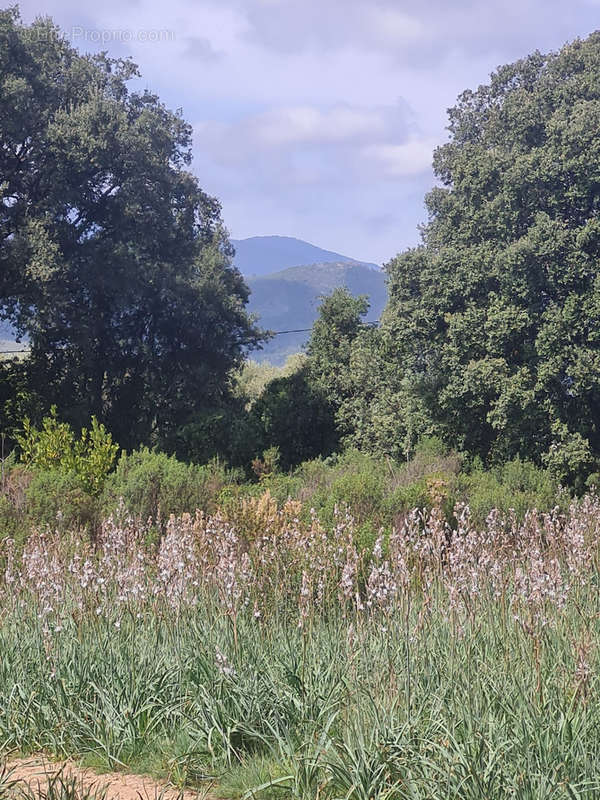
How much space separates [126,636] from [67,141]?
60.1ft

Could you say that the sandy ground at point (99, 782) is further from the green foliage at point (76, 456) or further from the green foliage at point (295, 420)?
the green foliage at point (295, 420)

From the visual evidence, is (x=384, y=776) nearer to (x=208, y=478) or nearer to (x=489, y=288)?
(x=208, y=478)

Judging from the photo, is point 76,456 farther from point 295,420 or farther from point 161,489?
point 295,420

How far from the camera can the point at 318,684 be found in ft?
14.3

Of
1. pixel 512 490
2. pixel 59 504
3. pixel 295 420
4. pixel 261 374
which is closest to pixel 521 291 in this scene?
pixel 512 490

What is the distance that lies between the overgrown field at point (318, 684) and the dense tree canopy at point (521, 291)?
37.3 feet

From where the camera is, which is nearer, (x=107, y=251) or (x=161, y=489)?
(x=161, y=489)

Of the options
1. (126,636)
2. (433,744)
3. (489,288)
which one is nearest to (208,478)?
(489,288)

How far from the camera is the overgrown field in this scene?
3547 millimetres

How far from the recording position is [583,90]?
17.9 metres

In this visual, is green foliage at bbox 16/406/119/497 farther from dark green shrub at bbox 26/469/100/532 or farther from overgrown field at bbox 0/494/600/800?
overgrown field at bbox 0/494/600/800

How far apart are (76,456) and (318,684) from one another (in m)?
11.8

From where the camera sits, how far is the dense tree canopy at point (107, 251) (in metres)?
20.9

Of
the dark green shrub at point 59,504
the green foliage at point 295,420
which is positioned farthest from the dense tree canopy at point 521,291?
the dark green shrub at point 59,504
